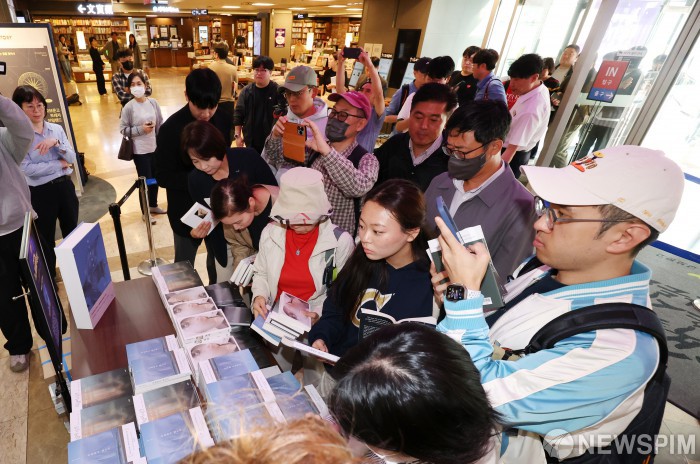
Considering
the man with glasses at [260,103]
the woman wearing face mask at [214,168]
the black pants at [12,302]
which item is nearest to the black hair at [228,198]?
the woman wearing face mask at [214,168]

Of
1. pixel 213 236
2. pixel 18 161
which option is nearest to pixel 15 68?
pixel 18 161

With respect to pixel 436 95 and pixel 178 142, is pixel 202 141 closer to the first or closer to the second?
pixel 178 142

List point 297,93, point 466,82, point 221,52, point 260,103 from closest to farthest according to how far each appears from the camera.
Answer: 1. point 297,93
2. point 260,103
3. point 466,82
4. point 221,52

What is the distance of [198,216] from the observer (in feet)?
7.61

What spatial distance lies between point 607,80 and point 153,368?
6.48 meters

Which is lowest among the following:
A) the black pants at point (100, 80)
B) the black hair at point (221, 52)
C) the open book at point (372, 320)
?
the black pants at point (100, 80)

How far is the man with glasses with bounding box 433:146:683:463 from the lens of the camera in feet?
3.02

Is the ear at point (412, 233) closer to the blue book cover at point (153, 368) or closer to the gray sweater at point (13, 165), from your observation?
the blue book cover at point (153, 368)

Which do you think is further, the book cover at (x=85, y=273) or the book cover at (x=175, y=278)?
the book cover at (x=175, y=278)

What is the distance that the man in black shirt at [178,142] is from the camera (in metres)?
2.62

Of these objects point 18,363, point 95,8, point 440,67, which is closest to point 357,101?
point 440,67

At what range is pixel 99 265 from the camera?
184 centimetres

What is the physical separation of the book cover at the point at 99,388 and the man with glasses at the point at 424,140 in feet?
6.81

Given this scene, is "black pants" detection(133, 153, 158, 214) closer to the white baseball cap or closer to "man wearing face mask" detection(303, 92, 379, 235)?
"man wearing face mask" detection(303, 92, 379, 235)
